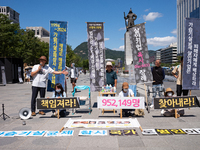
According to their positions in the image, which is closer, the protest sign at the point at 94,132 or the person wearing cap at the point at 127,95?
the protest sign at the point at 94,132

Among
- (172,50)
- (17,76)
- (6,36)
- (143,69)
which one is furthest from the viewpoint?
(172,50)

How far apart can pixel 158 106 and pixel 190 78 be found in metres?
1.90

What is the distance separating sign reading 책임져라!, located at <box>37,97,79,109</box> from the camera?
19.8 feet

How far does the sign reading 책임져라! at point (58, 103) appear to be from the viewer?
605 centimetres

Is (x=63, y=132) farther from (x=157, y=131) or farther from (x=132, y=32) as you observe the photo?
(x=132, y=32)

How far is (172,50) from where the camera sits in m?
163

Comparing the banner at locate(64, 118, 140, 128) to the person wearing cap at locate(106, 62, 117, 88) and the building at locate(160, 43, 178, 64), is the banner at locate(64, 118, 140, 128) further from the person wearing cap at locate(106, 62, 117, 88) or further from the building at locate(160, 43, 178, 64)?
the building at locate(160, 43, 178, 64)

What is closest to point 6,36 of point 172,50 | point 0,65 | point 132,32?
point 0,65

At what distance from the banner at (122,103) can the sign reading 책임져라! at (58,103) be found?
0.86 m

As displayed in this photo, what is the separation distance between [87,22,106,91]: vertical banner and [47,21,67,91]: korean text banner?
1.07 m

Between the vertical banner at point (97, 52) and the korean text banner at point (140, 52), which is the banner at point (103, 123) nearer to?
the vertical banner at point (97, 52)

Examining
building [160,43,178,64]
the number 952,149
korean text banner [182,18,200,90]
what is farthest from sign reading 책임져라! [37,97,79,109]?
building [160,43,178,64]

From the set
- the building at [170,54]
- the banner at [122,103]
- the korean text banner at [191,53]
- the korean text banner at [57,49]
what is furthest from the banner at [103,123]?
the building at [170,54]

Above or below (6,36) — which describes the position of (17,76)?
below
